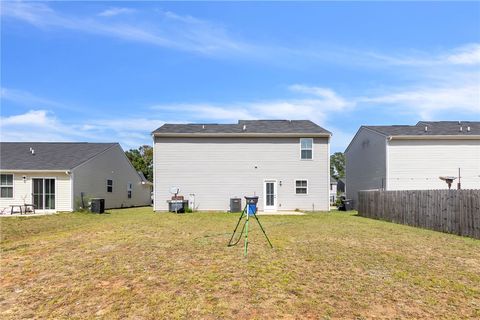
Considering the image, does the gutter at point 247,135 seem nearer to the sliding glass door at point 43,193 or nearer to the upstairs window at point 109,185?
the sliding glass door at point 43,193

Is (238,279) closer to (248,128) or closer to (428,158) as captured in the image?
(248,128)

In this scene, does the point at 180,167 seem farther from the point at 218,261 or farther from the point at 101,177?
the point at 218,261

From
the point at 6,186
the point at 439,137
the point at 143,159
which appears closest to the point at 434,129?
the point at 439,137

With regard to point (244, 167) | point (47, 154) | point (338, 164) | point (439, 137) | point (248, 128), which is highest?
point (248, 128)

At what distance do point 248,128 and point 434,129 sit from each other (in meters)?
12.3

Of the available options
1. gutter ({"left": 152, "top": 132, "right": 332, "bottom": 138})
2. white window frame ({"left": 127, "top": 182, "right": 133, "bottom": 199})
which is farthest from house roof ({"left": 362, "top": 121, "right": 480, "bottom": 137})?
white window frame ({"left": 127, "top": 182, "right": 133, "bottom": 199})

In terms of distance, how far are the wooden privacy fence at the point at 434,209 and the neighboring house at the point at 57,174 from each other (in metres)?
17.4

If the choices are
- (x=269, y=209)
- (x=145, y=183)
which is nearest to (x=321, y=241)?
(x=269, y=209)

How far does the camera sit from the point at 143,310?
4.96 meters

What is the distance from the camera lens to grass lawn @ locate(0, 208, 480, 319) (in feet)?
16.4

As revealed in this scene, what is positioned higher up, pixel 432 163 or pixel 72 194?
pixel 432 163

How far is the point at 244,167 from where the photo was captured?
913 inches

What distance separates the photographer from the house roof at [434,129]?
2367 cm

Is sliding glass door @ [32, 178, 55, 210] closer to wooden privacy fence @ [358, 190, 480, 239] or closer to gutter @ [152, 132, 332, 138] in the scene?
gutter @ [152, 132, 332, 138]
